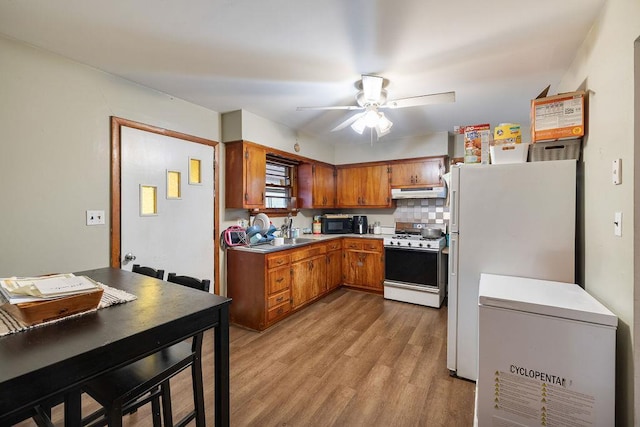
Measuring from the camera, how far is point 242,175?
3174 mm

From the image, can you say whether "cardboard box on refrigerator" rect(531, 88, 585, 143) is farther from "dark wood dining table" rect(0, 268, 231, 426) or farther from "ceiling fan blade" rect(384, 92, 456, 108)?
"dark wood dining table" rect(0, 268, 231, 426)

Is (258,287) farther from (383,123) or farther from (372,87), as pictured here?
(372,87)

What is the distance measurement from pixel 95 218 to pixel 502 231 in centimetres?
309

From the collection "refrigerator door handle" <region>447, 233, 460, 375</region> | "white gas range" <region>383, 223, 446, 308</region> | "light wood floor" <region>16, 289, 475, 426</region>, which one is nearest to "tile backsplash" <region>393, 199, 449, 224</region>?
"white gas range" <region>383, 223, 446, 308</region>

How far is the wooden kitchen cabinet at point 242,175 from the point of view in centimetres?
319

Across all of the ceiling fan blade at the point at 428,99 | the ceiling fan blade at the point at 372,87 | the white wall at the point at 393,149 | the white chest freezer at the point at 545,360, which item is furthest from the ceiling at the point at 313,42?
the white chest freezer at the point at 545,360

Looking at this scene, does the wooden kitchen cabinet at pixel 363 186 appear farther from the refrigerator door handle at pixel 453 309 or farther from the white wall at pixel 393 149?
the refrigerator door handle at pixel 453 309

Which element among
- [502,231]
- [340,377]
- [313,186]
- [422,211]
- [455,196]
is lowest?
[340,377]

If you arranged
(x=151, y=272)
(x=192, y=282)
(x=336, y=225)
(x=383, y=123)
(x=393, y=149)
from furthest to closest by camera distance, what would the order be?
(x=336, y=225) → (x=393, y=149) → (x=383, y=123) → (x=151, y=272) → (x=192, y=282)

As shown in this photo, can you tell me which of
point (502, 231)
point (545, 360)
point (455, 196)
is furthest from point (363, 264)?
point (545, 360)

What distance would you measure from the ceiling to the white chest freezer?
1.60m

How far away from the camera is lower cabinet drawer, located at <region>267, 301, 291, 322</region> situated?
301 centimetres

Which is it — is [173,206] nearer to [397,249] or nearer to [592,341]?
[397,249]

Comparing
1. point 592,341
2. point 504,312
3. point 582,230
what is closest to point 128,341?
point 504,312
